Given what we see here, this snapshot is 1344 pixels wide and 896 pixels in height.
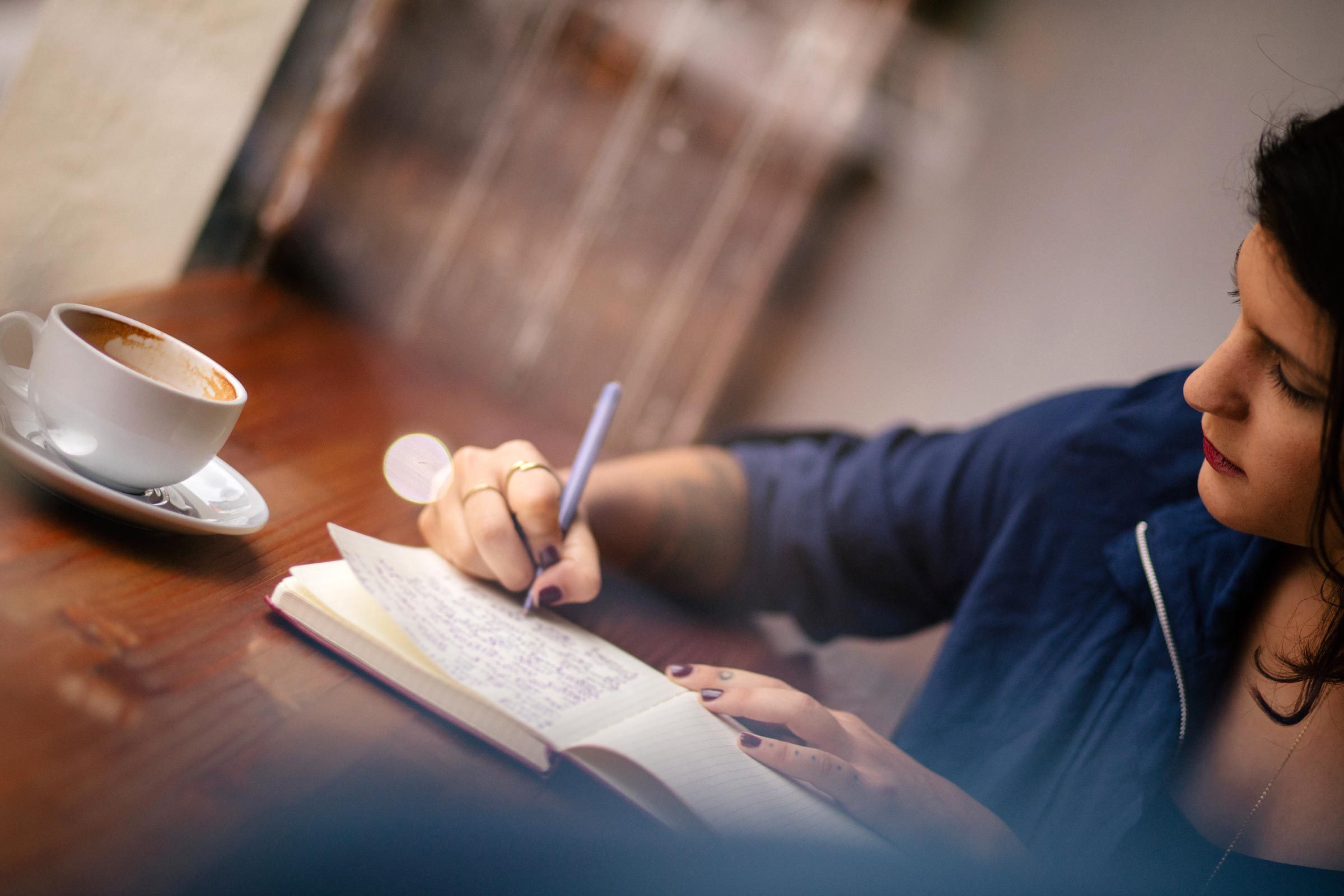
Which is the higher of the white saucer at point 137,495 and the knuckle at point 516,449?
the knuckle at point 516,449

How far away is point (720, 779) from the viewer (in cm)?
39

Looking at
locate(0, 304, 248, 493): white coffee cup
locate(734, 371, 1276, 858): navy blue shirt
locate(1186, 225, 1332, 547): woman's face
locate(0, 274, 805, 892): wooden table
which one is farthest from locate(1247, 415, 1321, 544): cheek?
locate(0, 304, 248, 493): white coffee cup

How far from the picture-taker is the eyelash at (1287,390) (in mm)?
421

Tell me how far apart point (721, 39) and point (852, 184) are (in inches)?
12.6

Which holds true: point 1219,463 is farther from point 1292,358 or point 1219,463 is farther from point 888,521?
point 888,521

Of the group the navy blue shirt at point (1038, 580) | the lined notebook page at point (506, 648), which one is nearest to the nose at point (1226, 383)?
the navy blue shirt at point (1038, 580)

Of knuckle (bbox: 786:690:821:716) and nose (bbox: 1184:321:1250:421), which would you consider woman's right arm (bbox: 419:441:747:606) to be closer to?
knuckle (bbox: 786:690:821:716)

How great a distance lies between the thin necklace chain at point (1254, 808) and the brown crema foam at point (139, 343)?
628 mm

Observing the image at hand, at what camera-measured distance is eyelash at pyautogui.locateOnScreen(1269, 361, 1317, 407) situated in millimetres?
421

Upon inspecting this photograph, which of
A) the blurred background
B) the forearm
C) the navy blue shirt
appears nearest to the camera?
the navy blue shirt

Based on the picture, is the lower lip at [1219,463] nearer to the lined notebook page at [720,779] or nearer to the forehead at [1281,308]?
the forehead at [1281,308]

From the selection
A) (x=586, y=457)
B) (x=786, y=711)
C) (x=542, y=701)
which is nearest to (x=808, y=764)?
(x=786, y=711)

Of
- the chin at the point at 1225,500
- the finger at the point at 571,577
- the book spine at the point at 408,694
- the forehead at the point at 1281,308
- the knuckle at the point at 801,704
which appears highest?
the forehead at the point at 1281,308

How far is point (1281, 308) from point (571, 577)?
1.27 ft
